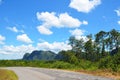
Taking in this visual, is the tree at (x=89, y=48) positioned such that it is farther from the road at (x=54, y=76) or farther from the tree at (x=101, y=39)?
the road at (x=54, y=76)

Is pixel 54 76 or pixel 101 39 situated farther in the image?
pixel 101 39

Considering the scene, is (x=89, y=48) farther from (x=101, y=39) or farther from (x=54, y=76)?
(x=54, y=76)

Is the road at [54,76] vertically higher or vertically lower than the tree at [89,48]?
lower

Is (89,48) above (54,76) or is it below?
above

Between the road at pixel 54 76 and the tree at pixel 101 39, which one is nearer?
the road at pixel 54 76

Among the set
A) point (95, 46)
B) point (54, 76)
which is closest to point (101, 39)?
point (95, 46)

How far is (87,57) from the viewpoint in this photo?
129 m

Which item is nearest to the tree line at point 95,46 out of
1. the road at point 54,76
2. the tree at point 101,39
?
the tree at point 101,39

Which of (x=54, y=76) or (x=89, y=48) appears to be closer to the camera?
(x=54, y=76)

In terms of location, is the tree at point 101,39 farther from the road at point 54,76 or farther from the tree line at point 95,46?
the road at point 54,76

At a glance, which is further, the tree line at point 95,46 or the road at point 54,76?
the tree line at point 95,46

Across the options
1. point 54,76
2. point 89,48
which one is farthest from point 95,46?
point 54,76

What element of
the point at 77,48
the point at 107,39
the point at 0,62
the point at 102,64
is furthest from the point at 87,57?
the point at 102,64

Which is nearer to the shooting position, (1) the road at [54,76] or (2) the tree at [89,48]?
(1) the road at [54,76]
